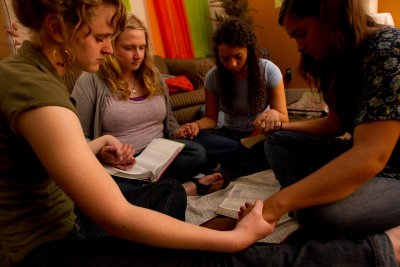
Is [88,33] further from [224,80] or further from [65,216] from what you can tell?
[224,80]

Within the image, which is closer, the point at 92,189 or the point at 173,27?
the point at 92,189

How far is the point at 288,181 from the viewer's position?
1.09 m

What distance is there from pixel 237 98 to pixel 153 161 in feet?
2.11

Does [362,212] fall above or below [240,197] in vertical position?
above

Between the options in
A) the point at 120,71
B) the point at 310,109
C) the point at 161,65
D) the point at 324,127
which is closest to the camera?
the point at 324,127

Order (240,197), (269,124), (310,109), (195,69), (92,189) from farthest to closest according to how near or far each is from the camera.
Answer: (195,69) < (310,109) < (240,197) < (269,124) < (92,189)

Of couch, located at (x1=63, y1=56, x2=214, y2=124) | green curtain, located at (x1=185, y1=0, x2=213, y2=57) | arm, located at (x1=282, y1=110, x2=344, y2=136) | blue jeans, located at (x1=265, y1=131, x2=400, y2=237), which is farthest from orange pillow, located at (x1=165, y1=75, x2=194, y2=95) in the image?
blue jeans, located at (x1=265, y1=131, x2=400, y2=237)

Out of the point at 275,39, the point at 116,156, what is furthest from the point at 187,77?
the point at 116,156

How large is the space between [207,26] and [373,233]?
3.28 m

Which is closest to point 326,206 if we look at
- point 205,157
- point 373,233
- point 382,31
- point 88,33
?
point 373,233

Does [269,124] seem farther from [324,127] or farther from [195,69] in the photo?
[195,69]

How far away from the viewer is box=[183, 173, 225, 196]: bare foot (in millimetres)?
1552

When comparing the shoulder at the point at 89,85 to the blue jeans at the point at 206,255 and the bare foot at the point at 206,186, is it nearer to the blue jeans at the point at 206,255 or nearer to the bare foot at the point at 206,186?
the bare foot at the point at 206,186

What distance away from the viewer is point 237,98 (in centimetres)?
178
